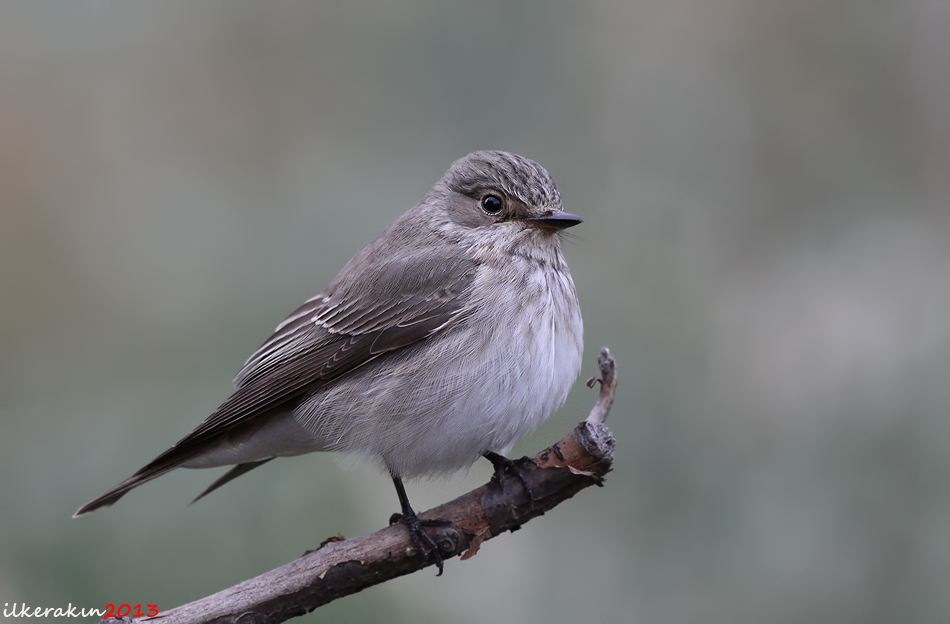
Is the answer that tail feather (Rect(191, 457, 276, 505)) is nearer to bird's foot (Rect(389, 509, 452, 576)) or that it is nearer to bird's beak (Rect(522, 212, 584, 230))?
bird's foot (Rect(389, 509, 452, 576))

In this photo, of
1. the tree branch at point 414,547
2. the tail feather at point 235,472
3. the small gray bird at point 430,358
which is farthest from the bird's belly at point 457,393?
the tail feather at point 235,472

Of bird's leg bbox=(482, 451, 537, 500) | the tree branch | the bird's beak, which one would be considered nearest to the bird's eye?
the bird's beak

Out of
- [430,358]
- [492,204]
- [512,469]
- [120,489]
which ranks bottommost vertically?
[120,489]

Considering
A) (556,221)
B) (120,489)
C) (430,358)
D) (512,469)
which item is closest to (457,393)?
(430,358)

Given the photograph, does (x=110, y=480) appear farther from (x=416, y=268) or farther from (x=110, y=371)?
(x=416, y=268)

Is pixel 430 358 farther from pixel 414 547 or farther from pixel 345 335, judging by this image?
pixel 414 547

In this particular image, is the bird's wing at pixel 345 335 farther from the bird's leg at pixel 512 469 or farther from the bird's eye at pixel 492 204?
the bird's leg at pixel 512 469

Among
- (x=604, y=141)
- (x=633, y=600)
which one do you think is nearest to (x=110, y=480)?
(x=633, y=600)
